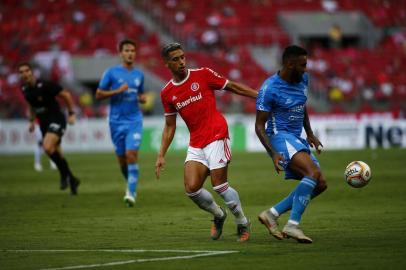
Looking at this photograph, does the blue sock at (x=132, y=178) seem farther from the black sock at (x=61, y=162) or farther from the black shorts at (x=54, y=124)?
the black shorts at (x=54, y=124)

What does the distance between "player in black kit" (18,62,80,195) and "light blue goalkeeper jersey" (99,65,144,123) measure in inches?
72.5

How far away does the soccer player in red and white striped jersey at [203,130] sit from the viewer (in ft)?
36.1

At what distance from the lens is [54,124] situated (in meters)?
18.9

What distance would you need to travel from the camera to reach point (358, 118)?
3794 centimetres

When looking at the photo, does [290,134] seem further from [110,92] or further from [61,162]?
[61,162]

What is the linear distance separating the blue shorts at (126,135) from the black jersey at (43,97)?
2.36 m

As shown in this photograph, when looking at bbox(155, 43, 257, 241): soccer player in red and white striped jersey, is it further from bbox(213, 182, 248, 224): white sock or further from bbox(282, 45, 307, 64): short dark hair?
bbox(282, 45, 307, 64): short dark hair

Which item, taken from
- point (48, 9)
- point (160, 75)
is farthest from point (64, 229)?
point (48, 9)

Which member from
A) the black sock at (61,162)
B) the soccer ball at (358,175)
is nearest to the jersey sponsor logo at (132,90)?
the black sock at (61,162)

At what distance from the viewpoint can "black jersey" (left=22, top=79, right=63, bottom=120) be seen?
18.9m

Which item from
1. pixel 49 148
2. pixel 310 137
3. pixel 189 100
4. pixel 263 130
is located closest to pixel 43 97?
pixel 49 148

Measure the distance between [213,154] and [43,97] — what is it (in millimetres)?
8739

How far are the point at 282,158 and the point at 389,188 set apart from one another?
28.0 feet

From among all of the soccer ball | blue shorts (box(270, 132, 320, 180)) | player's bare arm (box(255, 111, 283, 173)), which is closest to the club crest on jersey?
player's bare arm (box(255, 111, 283, 173))
